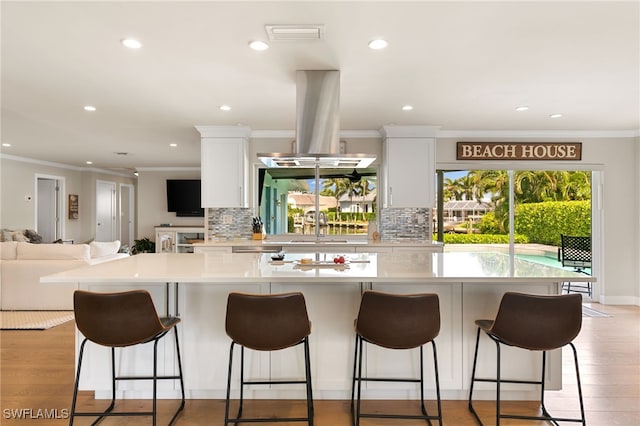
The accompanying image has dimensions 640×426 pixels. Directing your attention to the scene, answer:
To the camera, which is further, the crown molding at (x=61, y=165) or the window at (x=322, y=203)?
the crown molding at (x=61, y=165)

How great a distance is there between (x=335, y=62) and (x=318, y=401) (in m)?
2.47

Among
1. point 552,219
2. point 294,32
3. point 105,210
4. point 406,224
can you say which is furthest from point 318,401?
point 105,210

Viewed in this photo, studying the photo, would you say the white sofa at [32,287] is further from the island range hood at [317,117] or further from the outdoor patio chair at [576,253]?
the outdoor patio chair at [576,253]

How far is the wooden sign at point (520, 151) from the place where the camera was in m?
5.41

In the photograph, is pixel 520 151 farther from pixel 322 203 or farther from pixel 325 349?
pixel 325 349

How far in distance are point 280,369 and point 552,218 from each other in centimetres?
512

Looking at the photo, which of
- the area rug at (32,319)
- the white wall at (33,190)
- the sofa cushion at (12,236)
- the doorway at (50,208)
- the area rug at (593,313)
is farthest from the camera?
the doorway at (50,208)

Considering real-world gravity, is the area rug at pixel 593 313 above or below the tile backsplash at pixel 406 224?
below

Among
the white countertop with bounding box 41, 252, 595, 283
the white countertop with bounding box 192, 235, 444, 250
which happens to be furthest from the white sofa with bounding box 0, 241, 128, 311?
the white countertop with bounding box 41, 252, 595, 283

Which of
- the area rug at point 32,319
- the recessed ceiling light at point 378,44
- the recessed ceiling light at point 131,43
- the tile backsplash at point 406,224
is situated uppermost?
the recessed ceiling light at point 131,43

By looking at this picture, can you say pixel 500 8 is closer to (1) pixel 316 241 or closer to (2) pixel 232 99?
(2) pixel 232 99

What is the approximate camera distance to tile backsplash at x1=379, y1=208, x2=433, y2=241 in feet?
17.7

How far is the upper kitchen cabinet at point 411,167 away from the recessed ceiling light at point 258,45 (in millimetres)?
2775

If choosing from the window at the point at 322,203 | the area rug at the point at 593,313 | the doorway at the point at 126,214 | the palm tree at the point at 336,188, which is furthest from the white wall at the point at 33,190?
the area rug at the point at 593,313
